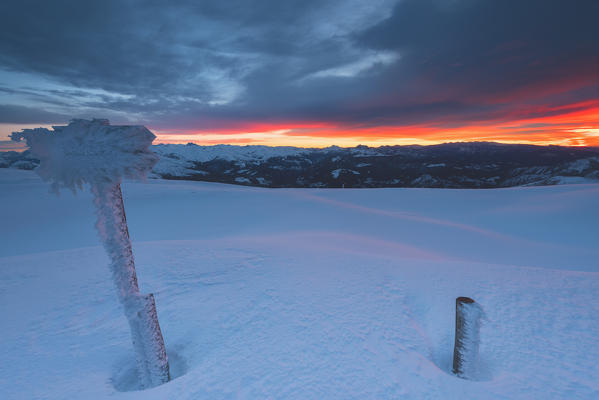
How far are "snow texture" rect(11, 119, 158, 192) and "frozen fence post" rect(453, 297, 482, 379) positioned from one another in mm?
4122

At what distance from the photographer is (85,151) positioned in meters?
2.42

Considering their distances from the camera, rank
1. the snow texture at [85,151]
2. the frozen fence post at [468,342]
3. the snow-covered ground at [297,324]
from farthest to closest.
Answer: the frozen fence post at [468,342] → the snow-covered ground at [297,324] → the snow texture at [85,151]

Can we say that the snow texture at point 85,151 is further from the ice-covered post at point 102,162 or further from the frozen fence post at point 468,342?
the frozen fence post at point 468,342

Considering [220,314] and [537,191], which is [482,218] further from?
[220,314]

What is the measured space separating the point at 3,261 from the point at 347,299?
8.79 metres

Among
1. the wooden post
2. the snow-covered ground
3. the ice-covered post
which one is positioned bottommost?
the snow-covered ground

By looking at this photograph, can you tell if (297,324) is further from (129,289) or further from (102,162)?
(102,162)

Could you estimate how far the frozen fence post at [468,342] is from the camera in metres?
3.03

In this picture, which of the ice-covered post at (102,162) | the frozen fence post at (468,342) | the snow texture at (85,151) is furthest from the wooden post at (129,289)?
the frozen fence post at (468,342)

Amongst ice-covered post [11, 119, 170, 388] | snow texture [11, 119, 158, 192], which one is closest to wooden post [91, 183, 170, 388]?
ice-covered post [11, 119, 170, 388]

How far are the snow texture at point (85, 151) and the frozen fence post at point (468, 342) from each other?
4122mm

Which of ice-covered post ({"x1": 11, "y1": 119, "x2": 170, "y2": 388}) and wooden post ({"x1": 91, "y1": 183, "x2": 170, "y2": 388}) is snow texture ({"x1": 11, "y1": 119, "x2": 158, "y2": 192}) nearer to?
ice-covered post ({"x1": 11, "y1": 119, "x2": 170, "y2": 388})

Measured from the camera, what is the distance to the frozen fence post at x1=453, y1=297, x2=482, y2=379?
3.03 meters

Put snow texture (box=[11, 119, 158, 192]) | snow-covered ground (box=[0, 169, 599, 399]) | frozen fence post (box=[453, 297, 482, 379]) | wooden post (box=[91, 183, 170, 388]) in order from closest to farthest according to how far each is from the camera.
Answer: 1. snow texture (box=[11, 119, 158, 192])
2. wooden post (box=[91, 183, 170, 388])
3. snow-covered ground (box=[0, 169, 599, 399])
4. frozen fence post (box=[453, 297, 482, 379])
